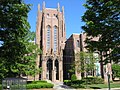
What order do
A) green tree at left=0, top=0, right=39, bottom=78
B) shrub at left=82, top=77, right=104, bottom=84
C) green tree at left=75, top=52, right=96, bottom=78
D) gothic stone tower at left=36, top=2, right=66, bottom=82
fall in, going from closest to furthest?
green tree at left=0, top=0, right=39, bottom=78, green tree at left=75, top=52, right=96, bottom=78, shrub at left=82, top=77, right=104, bottom=84, gothic stone tower at left=36, top=2, right=66, bottom=82

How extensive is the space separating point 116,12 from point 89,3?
252 centimetres

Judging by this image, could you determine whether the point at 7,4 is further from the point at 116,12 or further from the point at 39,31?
the point at 39,31

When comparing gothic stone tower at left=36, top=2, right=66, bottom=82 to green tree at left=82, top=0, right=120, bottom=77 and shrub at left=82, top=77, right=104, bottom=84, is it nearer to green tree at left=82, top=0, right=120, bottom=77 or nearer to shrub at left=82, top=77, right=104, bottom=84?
shrub at left=82, top=77, right=104, bottom=84

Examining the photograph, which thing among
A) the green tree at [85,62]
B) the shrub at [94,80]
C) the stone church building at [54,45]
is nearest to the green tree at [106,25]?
the green tree at [85,62]

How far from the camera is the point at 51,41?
6431cm

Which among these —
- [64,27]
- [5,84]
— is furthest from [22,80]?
[64,27]

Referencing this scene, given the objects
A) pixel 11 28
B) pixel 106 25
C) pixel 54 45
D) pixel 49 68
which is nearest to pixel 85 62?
pixel 49 68

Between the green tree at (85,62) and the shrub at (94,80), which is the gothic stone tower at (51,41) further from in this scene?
the green tree at (85,62)

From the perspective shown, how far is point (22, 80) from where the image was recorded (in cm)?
1941

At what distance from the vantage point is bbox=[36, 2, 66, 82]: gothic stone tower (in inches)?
2406

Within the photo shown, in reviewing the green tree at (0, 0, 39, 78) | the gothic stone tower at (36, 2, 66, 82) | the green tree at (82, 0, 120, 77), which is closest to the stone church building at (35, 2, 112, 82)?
the gothic stone tower at (36, 2, 66, 82)

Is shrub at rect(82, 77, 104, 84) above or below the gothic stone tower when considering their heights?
below

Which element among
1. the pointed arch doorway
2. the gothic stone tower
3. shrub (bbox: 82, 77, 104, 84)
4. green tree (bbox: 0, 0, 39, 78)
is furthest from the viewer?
the pointed arch doorway

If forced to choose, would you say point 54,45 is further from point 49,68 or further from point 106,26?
point 106,26
